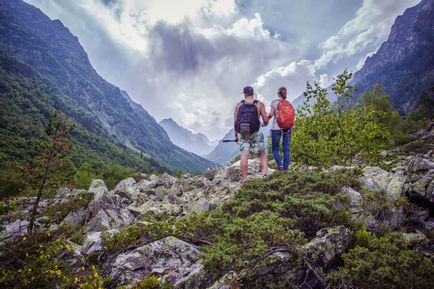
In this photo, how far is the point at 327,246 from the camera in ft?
14.3

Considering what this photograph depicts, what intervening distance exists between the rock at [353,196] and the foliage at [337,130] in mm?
5887

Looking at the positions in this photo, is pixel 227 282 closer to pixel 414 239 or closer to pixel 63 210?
pixel 414 239

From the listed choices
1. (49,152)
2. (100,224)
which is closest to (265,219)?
(49,152)

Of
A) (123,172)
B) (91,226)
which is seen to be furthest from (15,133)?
(91,226)

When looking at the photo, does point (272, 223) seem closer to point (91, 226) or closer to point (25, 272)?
point (25, 272)

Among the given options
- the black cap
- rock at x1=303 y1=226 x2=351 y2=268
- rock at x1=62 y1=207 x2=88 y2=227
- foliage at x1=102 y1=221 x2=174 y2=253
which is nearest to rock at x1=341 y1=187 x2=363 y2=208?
rock at x1=303 y1=226 x2=351 y2=268

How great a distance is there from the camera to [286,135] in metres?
9.80

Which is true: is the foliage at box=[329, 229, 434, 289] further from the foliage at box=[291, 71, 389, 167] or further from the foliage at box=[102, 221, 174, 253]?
the foliage at box=[291, 71, 389, 167]

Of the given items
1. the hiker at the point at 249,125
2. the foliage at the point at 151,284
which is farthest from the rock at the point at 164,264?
the hiker at the point at 249,125

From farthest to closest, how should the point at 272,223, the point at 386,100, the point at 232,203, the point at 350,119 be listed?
the point at 386,100, the point at 350,119, the point at 232,203, the point at 272,223

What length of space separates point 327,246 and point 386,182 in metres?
5.10

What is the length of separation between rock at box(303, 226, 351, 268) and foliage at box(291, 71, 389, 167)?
8.63 meters

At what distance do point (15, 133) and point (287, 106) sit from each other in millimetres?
190370

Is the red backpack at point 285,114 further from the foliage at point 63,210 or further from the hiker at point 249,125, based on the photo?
the foliage at point 63,210
